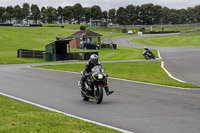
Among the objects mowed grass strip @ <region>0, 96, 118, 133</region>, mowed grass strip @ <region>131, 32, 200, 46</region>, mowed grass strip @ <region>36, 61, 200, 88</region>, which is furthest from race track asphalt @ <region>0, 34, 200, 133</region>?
mowed grass strip @ <region>131, 32, 200, 46</region>

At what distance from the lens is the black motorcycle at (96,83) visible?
11.4 m

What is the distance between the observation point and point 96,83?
11594mm

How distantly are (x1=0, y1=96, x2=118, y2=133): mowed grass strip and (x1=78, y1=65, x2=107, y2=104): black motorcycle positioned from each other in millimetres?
2419

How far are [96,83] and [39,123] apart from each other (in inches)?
158

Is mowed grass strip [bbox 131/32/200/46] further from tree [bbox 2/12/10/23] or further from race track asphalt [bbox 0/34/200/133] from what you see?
tree [bbox 2/12/10/23]

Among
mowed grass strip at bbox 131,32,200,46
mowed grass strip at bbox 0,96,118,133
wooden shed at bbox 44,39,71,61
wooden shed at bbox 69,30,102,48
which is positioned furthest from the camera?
mowed grass strip at bbox 131,32,200,46

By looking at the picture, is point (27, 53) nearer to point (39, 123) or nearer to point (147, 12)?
point (39, 123)

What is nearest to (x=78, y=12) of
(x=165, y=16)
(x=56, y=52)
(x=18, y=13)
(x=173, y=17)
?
(x=18, y=13)

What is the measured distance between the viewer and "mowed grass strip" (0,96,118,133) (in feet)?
23.6

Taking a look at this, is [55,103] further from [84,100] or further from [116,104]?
[116,104]

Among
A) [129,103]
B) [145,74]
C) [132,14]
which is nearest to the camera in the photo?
[129,103]

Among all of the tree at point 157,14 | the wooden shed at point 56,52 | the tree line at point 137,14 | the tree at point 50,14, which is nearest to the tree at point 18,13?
the tree line at point 137,14

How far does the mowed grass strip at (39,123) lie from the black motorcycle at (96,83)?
242 cm

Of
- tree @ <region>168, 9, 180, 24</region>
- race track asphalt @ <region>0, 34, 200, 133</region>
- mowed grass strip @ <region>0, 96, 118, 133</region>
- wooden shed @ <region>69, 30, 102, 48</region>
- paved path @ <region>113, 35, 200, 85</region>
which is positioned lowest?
paved path @ <region>113, 35, 200, 85</region>
